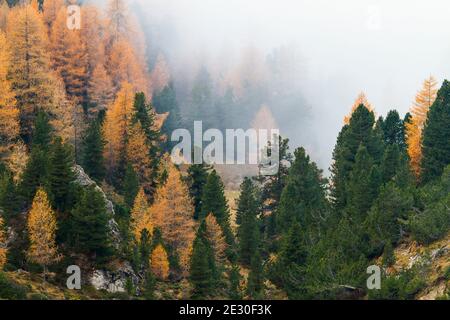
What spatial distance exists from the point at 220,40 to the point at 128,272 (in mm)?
89932

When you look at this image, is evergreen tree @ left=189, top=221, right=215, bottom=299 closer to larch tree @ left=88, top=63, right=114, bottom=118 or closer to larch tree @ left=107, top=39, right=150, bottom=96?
larch tree @ left=88, top=63, right=114, bottom=118

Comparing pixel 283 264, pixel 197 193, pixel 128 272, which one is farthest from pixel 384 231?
pixel 197 193

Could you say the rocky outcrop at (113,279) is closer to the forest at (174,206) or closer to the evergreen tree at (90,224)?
the forest at (174,206)

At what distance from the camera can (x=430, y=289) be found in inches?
1201

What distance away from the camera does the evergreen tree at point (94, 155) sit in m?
60.7

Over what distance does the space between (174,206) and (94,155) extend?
10.4m

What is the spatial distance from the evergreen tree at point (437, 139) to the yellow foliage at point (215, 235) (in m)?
18.0

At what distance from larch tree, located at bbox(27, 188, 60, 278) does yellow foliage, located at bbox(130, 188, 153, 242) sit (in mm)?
9667

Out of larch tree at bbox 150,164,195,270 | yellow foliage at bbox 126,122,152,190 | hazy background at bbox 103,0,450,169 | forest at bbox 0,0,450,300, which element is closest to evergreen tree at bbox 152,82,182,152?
forest at bbox 0,0,450,300

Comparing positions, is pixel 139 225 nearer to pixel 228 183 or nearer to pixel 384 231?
pixel 384 231

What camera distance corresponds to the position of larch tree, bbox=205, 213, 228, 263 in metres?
53.0

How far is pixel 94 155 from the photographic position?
200 feet

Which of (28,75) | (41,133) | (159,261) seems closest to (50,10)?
(28,75)

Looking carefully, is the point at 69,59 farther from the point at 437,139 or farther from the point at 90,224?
the point at 437,139
